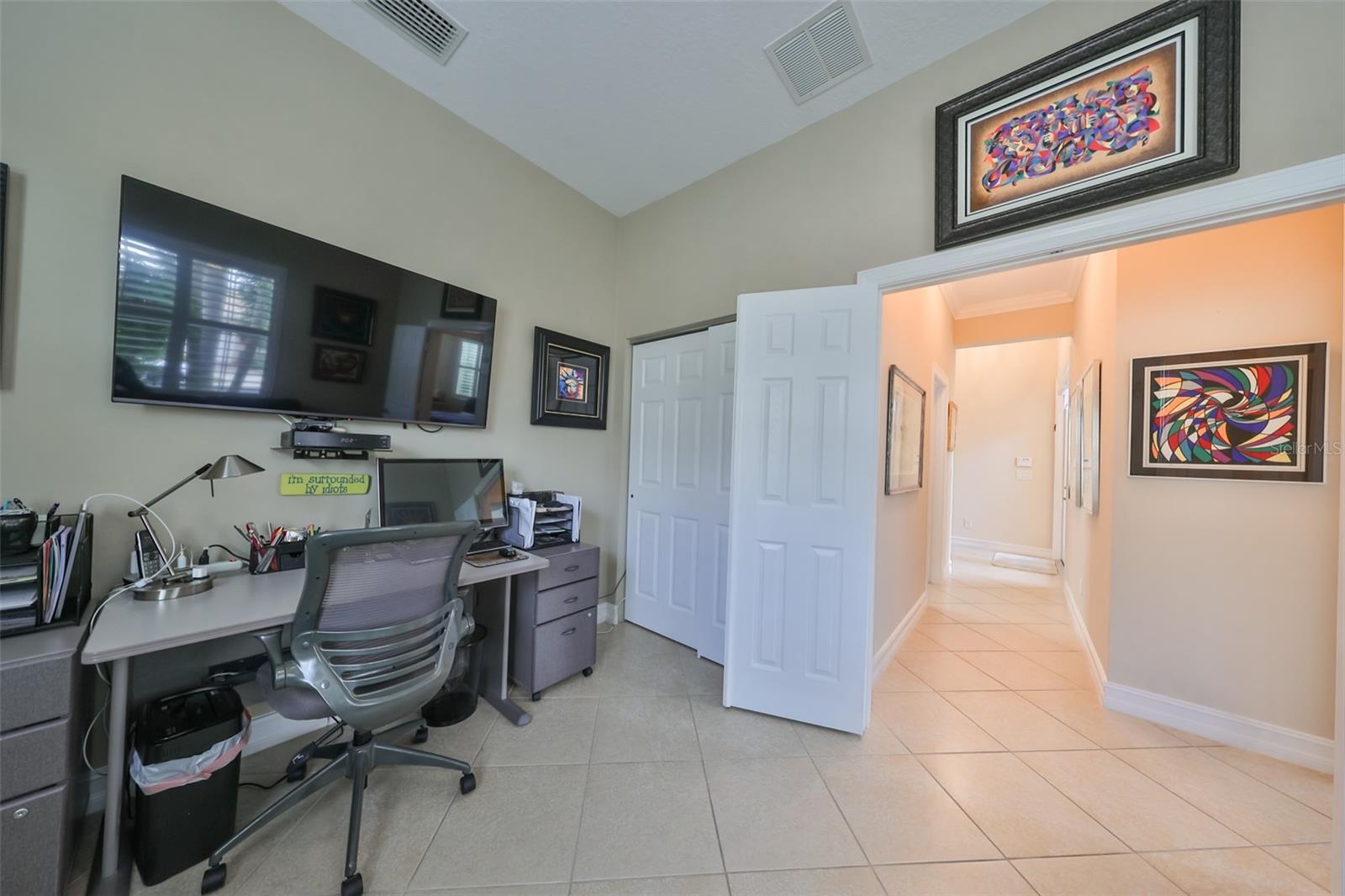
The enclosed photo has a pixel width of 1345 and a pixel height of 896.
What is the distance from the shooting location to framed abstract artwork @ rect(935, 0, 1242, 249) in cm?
143

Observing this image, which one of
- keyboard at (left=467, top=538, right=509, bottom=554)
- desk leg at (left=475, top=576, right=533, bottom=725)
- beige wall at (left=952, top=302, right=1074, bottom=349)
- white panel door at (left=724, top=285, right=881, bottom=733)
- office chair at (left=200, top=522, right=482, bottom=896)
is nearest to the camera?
office chair at (left=200, top=522, right=482, bottom=896)

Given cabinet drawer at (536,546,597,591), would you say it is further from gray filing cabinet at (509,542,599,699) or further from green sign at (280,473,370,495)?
green sign at (280,473,370,495)

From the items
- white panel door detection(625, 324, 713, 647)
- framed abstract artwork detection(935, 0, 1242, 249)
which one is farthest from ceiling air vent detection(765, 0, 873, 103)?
white panel door detection(625, 324, 713, 647)

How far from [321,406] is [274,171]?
40.2 inches

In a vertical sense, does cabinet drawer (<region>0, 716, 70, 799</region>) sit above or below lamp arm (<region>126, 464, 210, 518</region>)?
below

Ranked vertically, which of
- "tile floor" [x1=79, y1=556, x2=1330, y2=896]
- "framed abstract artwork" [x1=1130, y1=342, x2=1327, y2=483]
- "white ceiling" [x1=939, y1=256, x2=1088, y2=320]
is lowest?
"tile floor" [x1=79, y1=556, x2=1330, y2=896]

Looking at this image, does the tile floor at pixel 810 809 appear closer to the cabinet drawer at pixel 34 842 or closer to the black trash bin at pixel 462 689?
the black trash bin at pixel 462 689

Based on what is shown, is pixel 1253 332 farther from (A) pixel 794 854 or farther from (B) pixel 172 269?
(B) pixel 172 269

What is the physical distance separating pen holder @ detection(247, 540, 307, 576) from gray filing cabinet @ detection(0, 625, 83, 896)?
1.85 feet

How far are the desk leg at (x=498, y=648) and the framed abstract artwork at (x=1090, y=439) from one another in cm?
364

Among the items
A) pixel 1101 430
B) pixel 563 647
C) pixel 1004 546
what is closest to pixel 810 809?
pixel 563 647

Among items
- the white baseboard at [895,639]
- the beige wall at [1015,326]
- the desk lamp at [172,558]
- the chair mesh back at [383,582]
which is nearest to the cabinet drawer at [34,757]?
the desk lamp at [172,558]

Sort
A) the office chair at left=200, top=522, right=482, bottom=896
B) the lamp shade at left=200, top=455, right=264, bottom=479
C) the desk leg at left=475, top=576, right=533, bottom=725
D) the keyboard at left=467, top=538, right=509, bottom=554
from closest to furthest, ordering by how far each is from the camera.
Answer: the office chair at left=200, top=522, right=482, bottom=896 → the lamp shade at left=200, top=455, right=264, bottom=479 → the desk leg at left=475, top=576, right=533, bottom=725 → the keyboard at left=467, top=538, right=509, bottom=554

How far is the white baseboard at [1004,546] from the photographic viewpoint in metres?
5.80
